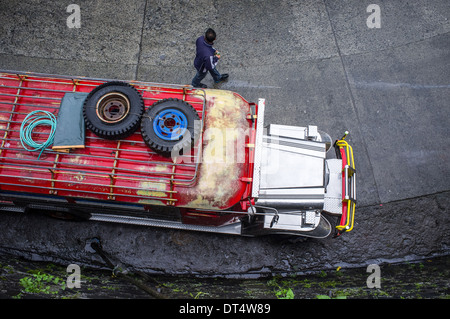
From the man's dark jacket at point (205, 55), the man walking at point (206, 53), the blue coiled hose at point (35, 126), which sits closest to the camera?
the blue coiled hose at point (35, 126)

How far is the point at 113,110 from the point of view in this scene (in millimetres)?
4695

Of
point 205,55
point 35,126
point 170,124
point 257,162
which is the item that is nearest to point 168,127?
point 170,124

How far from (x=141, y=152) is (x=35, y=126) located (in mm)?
1545

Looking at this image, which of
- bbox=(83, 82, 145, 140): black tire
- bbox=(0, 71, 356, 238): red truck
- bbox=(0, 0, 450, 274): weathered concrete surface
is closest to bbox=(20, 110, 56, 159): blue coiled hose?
bbox=(0, 71, 356, 238): red truck

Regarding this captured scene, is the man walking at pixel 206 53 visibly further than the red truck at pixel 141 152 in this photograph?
Yes

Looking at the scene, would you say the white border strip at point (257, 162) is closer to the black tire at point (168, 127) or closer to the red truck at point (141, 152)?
the red truck at point (141, 152)

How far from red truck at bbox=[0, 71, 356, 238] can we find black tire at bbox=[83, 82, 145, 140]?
0.01m

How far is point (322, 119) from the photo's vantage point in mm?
6980

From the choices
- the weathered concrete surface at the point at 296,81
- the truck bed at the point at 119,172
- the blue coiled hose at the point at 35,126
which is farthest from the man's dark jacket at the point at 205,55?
the blue coiled hose at the point at 35,126

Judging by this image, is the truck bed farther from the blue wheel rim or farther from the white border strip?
the blue wheel rim

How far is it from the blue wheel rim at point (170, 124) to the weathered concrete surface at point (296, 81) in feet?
8.67

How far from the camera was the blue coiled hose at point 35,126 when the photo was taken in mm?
4461

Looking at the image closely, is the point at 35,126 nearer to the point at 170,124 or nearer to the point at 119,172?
the point at 119,172

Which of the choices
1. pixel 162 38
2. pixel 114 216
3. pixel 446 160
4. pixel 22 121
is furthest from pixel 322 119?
pixel 22 121
